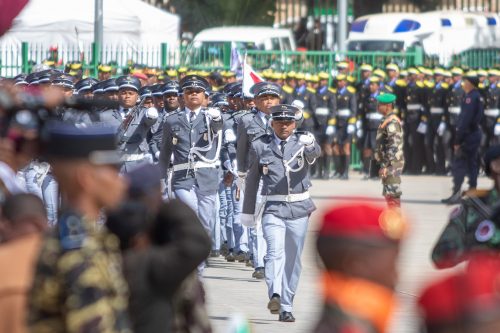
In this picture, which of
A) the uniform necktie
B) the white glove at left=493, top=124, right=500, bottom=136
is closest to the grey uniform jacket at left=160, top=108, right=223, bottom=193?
the uniform necktie

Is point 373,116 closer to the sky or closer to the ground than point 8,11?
closer to the ground

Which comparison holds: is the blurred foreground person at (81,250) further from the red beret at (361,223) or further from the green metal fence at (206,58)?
the green metal fence at (206,58)

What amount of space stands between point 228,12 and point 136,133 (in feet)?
99.2

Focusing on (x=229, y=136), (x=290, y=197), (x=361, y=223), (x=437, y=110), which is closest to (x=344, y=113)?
(x=437, y=110)

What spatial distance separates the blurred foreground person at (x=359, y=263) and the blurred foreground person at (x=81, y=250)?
2.00ft

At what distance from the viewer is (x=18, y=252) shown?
5.16 m

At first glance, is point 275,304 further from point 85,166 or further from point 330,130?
point 330,130

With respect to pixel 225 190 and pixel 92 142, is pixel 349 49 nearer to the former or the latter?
pixel 225 190

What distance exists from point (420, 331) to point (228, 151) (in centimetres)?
1318

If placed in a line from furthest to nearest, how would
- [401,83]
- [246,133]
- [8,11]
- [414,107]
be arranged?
[401,83], [414,107], [246,133], [8,11]

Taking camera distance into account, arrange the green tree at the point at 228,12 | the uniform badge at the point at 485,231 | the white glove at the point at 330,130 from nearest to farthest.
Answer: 1. the uniform badge at the point at 485,231
2. the white glove at the point at 330,130
3. the green tree at the point at 228,12

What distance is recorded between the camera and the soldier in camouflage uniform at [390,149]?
18.3 metres

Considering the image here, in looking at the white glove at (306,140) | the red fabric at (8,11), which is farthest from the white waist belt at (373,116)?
the red fabric at (8,11)

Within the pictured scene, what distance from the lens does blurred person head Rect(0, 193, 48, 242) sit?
5.65 meters
